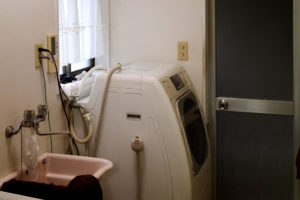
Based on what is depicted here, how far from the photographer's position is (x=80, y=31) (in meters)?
2.71

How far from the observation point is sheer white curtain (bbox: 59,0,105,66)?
2.47 metres

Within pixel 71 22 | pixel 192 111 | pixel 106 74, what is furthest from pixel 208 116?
pixel 71 22

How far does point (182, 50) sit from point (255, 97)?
663 millimetres

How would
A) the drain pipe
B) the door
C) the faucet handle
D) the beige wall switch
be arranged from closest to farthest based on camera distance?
the faucet handle
the drain pipe
the beige wall switch
the door

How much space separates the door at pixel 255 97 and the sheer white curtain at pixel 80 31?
0.87 m

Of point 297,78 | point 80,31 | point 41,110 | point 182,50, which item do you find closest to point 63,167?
point 41,110

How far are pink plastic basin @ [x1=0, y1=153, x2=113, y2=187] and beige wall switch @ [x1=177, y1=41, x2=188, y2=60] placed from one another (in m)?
1.04

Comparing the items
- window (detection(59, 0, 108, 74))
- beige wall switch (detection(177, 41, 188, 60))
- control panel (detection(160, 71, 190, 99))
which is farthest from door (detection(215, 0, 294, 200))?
window (detection(59, 0, 108, 74))

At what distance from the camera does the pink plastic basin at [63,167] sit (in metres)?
2.05

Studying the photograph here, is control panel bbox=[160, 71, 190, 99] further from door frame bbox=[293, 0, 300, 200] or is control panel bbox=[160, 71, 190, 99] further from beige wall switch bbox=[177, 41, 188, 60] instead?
door frame bbox=[293, 0, 300, 200]

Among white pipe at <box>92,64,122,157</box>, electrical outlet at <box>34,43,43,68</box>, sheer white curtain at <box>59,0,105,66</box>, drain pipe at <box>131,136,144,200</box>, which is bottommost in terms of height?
drain pipe at <box>131,136,144,200</box>

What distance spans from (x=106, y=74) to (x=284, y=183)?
1.63m

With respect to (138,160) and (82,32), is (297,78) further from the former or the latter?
(82,32)

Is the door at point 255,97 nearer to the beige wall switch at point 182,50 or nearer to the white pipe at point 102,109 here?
the beige wall switch at point 182,50
